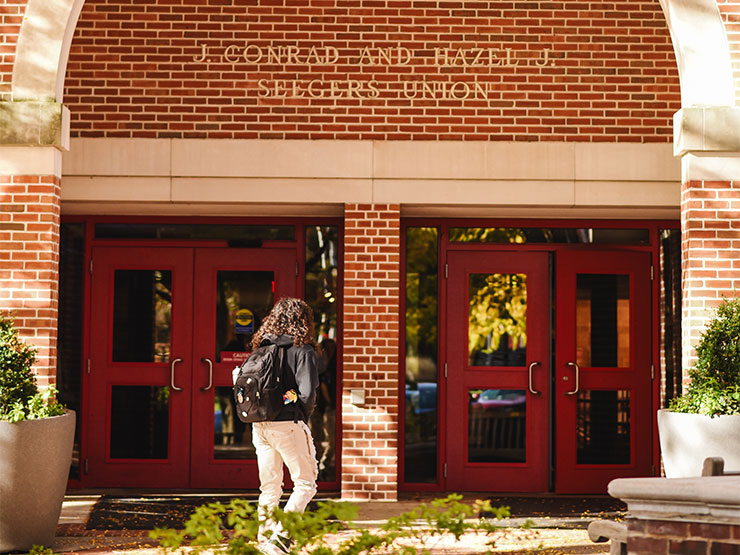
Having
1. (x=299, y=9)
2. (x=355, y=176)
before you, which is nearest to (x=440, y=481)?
(x=355, y=176)

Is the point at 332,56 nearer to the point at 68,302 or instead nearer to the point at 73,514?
the point at 68,302

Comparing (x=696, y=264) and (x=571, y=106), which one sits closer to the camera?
(x=696, y=264)

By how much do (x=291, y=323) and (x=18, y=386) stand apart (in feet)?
6.34

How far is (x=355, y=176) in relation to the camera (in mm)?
8711

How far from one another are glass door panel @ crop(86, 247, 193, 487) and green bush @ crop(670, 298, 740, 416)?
192 inches

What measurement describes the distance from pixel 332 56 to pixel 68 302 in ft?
11.7

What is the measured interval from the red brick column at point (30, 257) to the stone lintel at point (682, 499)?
15.5ft

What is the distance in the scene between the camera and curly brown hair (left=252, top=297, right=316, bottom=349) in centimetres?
620

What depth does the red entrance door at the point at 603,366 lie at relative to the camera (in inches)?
360

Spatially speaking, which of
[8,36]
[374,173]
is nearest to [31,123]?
[8,36]

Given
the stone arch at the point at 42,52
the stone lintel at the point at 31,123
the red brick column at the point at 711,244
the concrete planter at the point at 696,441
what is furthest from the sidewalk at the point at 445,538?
the stone arch at the point at 42,52

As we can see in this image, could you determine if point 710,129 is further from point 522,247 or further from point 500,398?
point 500,398

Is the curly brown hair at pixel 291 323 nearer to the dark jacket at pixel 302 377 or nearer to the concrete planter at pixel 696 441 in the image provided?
the dark jacket at pixel 302 377

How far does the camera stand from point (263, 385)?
6023mm
